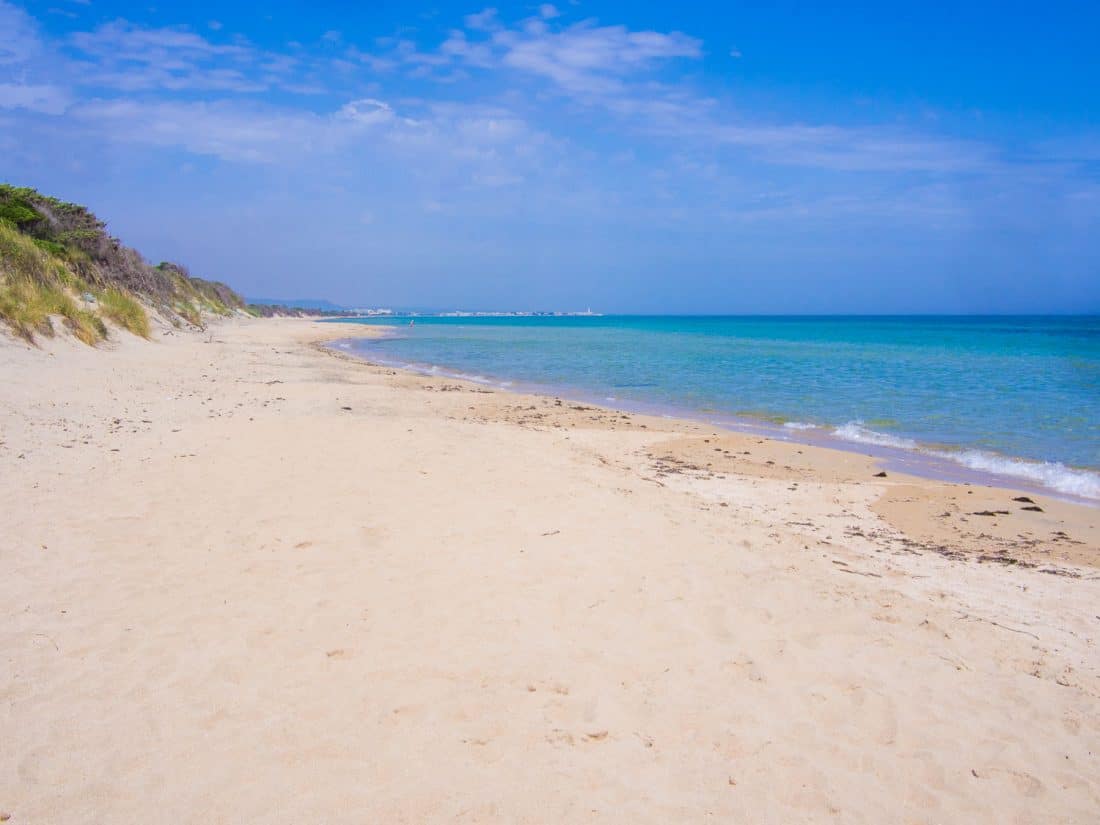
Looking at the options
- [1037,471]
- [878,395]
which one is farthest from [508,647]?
[878,395]

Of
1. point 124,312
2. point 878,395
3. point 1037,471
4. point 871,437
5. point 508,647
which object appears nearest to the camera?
point 508,647

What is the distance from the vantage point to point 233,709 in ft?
10.5

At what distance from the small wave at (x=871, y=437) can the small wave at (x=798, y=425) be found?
1.72 ft

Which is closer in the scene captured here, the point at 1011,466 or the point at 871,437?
the point at 1011,466

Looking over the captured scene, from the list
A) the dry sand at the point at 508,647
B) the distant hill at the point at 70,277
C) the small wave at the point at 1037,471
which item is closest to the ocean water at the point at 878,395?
the small wave at the point at 1037,471

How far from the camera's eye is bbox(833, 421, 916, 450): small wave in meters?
12.7

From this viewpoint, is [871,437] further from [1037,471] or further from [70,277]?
[70,277]

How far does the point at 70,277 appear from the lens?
60.1 ft

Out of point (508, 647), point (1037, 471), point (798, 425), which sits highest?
point (798, 425)

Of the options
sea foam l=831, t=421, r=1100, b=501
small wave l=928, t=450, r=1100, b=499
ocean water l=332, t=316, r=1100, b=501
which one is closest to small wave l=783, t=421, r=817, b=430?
ocean water l=332, t=316, r=1100, b=501

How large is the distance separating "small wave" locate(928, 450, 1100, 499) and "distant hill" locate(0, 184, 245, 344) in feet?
55.1

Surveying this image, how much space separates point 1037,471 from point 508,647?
10.3 meters

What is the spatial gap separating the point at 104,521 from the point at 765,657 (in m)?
5.11

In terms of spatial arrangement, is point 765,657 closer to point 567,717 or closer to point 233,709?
point 567,717
